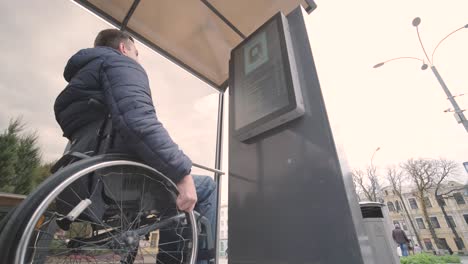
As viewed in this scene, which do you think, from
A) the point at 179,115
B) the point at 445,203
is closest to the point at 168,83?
the point at 179,115

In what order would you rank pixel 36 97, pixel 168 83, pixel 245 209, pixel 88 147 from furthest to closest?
pixel 168 83, pixel 36 97, pixel 245 209, pixel 88 147

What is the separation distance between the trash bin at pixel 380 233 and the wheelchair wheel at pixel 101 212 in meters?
1.50

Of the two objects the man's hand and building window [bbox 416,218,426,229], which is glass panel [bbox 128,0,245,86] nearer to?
the man's hand

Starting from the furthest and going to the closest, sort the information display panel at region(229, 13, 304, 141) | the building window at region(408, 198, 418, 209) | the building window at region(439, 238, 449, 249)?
the building window at region(408, 198, 418, 209), the building window at region(439, 238, 449, 249), the information display panel at region(229, 13, 304, 141)

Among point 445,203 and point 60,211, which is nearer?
point 60,211

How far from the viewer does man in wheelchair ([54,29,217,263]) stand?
2.63 ft

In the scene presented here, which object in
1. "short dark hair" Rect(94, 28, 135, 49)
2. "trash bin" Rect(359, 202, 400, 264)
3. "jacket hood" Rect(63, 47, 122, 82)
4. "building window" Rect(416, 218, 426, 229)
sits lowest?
"trash bin" Rect(359, 202, 400, 264)

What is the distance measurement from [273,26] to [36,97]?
2943 mm

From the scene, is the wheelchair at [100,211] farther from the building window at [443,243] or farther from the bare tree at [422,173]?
the building window at [443,243]

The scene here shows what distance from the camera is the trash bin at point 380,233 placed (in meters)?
1.66

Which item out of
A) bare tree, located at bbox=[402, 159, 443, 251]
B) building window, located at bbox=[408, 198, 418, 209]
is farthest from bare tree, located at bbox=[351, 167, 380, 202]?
building window, located at bbox=[408, 198, 418, 209]

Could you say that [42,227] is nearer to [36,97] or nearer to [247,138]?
[247,138]

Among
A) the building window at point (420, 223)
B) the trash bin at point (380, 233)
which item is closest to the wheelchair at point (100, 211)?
the trash bin at point (380, 233)

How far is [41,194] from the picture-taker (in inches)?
24.2
